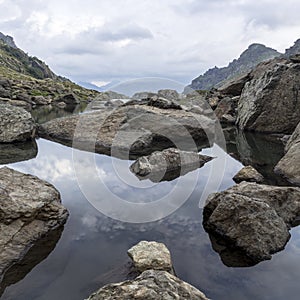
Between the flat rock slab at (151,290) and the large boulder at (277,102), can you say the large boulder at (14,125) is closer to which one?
the flat rock slab at (151,290)

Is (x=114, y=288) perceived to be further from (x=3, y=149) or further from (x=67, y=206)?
(x=3, y=149)

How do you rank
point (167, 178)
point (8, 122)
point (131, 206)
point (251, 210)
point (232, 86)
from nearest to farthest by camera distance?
point (251, 210) → point (131, 206) → point (167, 178) → point (8, 122) → point (232, 86)

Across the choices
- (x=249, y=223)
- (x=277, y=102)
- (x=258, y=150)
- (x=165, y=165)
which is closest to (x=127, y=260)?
(x=249, y=223)

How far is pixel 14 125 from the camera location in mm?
18344

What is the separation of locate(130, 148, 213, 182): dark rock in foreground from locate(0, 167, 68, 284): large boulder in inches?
182

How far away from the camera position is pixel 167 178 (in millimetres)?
12703

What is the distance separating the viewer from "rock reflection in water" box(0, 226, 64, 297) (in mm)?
6004

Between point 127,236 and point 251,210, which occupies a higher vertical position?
point 251,210

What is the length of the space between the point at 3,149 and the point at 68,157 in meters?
3.59

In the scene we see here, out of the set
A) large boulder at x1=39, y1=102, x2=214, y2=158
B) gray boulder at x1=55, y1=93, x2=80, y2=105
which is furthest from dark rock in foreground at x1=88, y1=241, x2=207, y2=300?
gray boulder at x1=55, y1=93, x2=80, y2=105

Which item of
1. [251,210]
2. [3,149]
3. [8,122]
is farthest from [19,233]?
[8,122]

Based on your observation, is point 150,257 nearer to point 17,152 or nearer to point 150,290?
point 150,290

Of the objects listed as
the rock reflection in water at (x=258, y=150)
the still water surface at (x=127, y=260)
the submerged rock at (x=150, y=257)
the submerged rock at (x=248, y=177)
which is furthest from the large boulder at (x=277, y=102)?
the submerged rock at (x=150, y=257)

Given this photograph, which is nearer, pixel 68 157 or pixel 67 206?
pixel 67 206
